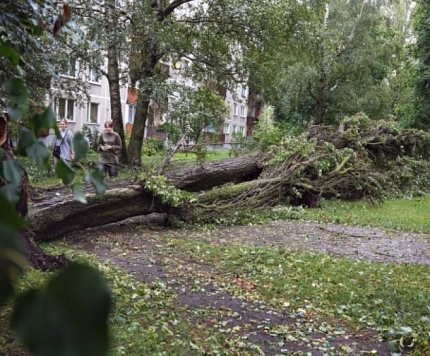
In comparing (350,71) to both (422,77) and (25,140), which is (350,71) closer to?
(422,77)

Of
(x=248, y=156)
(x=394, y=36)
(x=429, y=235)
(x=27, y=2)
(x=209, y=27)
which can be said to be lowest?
(x=429, y=235)

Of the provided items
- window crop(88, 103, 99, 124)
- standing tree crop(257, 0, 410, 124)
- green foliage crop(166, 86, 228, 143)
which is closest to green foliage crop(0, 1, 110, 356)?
green foliage crop(166, 86, 228, 143)

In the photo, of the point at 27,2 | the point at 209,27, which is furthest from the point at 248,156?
the point at 27,2

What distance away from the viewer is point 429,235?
938 cm

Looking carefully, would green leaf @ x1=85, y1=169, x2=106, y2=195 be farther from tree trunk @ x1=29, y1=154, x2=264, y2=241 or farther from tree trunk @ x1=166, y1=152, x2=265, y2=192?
tree trunk @ x1=166, y1=152, x2=265, y2=192

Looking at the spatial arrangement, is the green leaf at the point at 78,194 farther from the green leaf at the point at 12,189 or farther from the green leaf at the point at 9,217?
the green leaf at the point at 9,217

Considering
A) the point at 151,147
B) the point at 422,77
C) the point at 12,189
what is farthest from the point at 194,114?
the point at 12,189

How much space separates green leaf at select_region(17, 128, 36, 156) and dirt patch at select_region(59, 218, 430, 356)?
3.12 m

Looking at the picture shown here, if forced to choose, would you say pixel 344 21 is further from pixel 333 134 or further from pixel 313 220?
pixel 313 220

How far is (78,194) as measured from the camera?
3.33 ft

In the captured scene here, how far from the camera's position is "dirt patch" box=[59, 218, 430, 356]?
394 centimetres

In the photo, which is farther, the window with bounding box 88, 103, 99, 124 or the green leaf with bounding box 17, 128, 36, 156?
the window with bounding box 88, 103, 99, 124

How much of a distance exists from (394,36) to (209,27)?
1803cm

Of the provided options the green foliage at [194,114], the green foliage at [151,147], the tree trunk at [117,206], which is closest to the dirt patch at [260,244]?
the tree trunk at [117,206]
